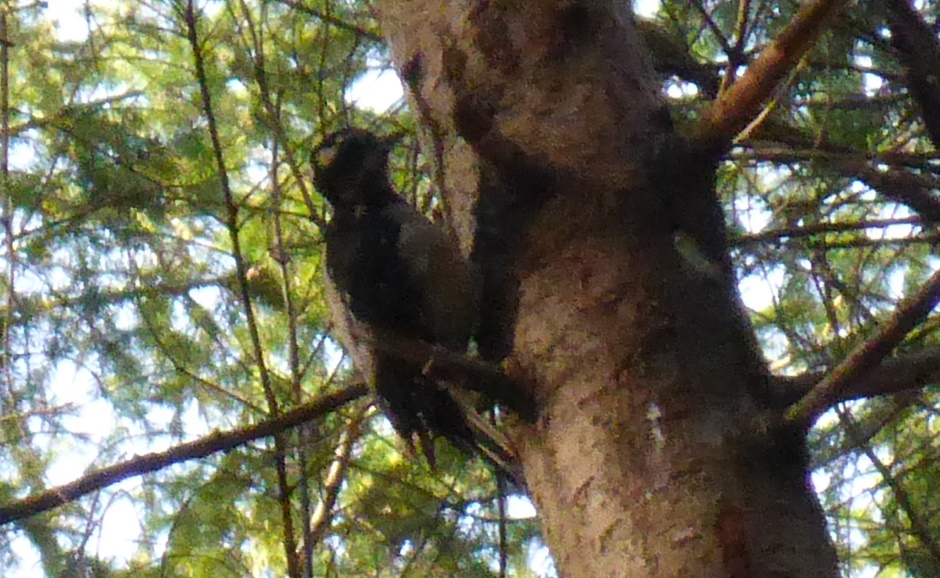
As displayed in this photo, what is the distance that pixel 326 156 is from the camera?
4.85 feet

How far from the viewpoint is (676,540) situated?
97cm

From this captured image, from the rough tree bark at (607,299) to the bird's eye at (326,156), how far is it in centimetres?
13

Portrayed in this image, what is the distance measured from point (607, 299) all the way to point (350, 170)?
466 mm

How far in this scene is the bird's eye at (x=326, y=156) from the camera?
147 cm

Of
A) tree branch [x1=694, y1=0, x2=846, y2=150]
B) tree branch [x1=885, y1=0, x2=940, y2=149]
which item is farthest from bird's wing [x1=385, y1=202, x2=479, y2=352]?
tree branch [x1=885, y1=0, x2=940, y2=149]

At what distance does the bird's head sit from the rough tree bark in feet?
0.28

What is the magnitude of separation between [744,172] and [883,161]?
0.73 m

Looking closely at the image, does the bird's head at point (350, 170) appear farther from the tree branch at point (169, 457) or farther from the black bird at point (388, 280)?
the tree branch at point (169, 457)

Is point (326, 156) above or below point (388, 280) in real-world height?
Result: above

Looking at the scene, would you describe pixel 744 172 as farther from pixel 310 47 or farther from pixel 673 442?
pixel 673 442

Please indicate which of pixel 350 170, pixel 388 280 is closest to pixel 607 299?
pixel 388 280

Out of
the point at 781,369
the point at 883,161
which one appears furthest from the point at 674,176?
the point at 781,369

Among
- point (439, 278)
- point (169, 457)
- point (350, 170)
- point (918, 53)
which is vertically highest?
point (918, 53)

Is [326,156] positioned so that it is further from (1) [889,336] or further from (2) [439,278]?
(1) [889,336]
